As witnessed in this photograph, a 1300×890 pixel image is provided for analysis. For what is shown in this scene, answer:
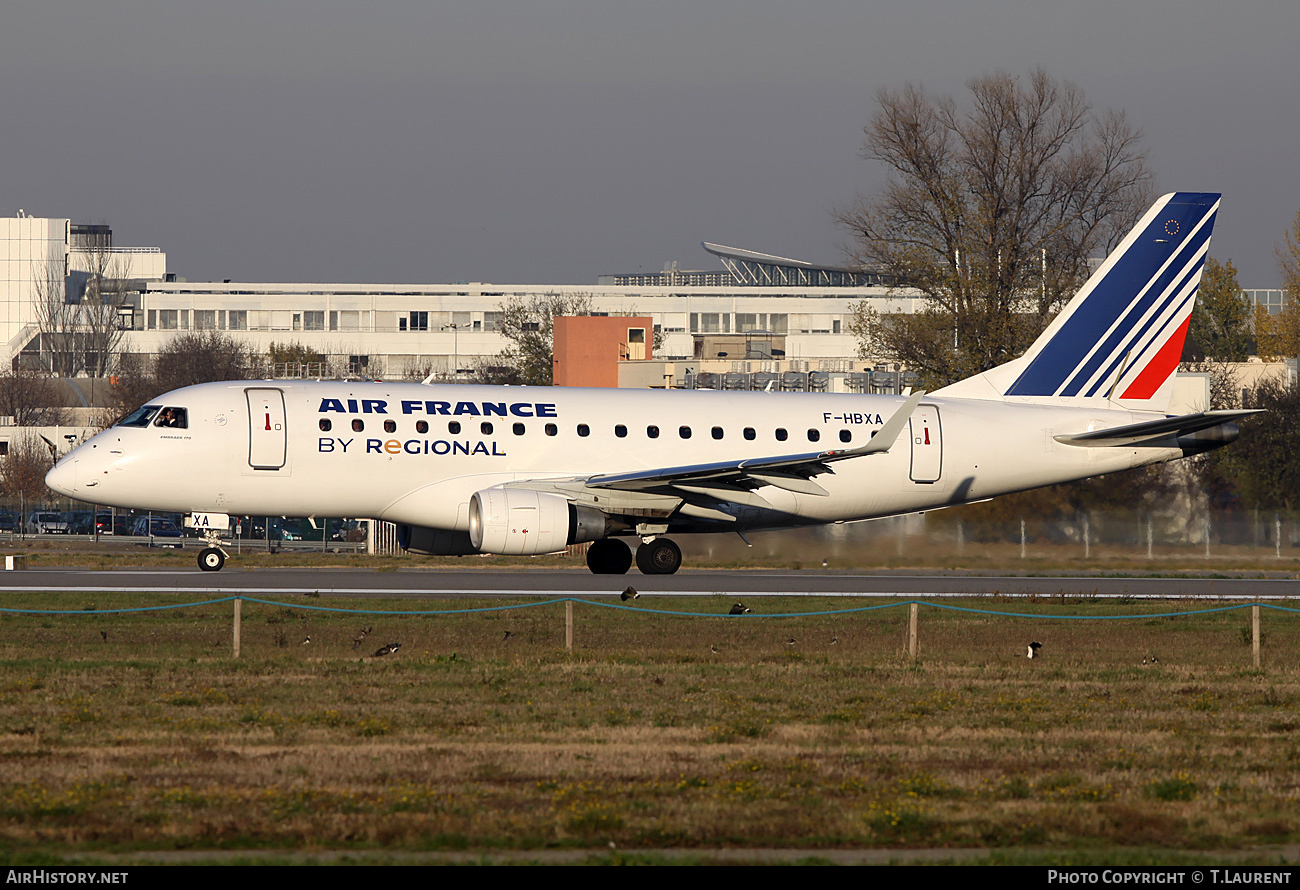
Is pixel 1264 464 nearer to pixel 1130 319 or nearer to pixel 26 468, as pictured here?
pixel 1130 319

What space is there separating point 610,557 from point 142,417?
1094cm

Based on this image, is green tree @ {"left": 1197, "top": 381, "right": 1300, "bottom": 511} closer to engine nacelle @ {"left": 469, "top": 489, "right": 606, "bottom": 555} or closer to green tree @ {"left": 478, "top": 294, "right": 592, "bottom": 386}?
engine nacelle @ {"left": 469, "top": 489, "right": 606, "bottom": 555}

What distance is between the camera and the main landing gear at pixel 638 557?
35188 mm

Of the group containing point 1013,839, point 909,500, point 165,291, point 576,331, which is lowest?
point 1013,839

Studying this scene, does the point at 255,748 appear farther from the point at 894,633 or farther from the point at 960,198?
the point at 960,198

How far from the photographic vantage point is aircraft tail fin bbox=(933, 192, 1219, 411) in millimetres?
38531

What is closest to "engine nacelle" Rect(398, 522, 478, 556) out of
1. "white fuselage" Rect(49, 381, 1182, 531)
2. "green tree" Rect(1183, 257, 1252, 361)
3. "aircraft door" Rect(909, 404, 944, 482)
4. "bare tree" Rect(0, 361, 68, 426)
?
"white fuselage" Rect(49, 381, 1182, 531)

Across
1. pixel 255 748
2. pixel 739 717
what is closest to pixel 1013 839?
pixel 739 717

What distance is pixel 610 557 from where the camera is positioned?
35.8 metres

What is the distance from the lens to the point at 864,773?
13117mm

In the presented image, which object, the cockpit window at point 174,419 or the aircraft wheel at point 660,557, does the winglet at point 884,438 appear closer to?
the aircraft wheel at point 660,557

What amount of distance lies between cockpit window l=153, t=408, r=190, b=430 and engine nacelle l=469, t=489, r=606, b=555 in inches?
250

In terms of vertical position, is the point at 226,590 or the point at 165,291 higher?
the point at 165,291
